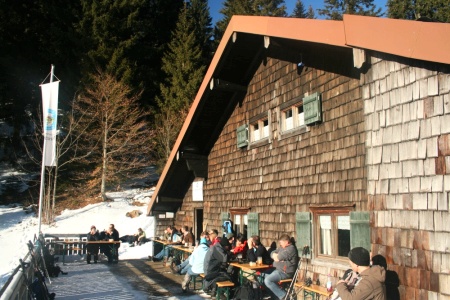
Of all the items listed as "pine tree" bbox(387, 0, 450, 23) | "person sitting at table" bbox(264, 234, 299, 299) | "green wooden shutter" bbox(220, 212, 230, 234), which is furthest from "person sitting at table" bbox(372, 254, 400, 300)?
"pine tree" bbox(387, 0, 450, 23)

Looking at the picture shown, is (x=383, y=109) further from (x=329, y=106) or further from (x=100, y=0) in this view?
(x=100, y=0)

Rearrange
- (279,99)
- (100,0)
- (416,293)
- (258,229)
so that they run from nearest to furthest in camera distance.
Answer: (416,293)
(279,99)
(258,229)
(100,0)

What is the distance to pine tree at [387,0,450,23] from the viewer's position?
101 feet

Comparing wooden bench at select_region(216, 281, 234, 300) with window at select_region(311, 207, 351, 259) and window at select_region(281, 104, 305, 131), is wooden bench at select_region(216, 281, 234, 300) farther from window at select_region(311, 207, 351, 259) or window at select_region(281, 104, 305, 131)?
window at select_region(281, 104, 305, 131)

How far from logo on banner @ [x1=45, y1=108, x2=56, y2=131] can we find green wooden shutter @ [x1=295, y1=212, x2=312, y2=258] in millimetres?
10380

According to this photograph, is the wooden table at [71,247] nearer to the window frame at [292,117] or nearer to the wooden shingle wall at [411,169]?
the window frame at [292,117]

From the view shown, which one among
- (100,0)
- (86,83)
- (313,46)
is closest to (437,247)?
(313,46)

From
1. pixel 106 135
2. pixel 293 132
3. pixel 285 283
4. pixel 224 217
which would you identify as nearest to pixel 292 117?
pixel 293 132

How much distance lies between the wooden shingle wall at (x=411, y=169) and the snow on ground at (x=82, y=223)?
1461cm

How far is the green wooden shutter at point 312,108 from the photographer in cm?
851

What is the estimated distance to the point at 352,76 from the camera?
7.62 m

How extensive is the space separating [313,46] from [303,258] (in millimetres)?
4163

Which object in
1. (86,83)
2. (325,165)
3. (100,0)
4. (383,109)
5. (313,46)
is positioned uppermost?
(100,0)

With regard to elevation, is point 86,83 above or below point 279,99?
above
